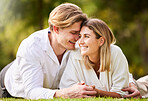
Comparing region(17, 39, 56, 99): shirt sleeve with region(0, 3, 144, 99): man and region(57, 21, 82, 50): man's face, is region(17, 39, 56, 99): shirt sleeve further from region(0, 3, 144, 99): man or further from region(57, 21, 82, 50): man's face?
region(57, 21, 82, 50): man's face

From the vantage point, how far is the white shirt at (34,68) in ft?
14.0

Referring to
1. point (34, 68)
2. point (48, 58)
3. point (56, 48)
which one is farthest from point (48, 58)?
point (34, 68)

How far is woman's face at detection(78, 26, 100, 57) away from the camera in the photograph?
434 centimetres

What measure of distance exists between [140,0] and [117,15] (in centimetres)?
282

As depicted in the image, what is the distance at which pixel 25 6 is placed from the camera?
10.3m

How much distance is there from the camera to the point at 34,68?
4340 millimetres

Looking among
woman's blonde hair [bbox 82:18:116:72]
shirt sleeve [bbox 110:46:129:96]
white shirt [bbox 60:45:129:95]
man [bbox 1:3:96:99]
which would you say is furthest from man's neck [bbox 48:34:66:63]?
shirt sleeve [bbox 110:46:129:96]

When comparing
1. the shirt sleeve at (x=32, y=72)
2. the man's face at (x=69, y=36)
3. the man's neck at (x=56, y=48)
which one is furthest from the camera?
the man's neck at (x=56, y=48)

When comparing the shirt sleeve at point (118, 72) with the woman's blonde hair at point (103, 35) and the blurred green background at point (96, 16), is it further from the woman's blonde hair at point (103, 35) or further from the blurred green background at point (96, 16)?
the blurred green background at point (96, 16)

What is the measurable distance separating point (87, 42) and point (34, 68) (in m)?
0.91

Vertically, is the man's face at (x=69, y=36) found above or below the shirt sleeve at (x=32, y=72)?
above

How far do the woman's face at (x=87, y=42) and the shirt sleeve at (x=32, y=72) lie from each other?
2.37ft

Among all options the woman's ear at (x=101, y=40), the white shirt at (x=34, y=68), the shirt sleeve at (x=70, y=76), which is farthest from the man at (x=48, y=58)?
the woman's ear at (x=101, y=40)

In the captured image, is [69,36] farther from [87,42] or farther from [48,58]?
[48,58]
